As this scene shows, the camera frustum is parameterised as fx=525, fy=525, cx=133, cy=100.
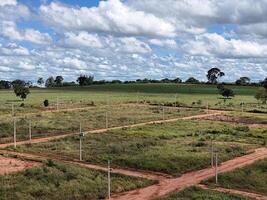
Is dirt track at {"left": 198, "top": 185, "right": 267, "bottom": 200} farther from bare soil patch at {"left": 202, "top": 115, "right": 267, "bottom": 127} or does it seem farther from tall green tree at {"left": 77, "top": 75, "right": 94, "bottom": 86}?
tall green tree at {"left": 77, "top": 75, "right": 94, "bottom": 86}

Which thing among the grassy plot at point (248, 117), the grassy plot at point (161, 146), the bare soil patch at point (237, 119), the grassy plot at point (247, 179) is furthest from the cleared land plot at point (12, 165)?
the grassy plot at point (248, 117)

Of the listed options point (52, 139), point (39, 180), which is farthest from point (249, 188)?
point (52, 139)

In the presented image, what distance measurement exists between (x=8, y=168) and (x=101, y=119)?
88.6 ft

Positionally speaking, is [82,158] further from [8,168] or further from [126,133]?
[126,133]

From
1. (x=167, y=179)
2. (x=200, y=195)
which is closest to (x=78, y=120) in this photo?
(x=167, y=179)

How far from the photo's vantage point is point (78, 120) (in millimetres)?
52500

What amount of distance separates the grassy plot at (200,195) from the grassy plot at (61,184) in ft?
7.66

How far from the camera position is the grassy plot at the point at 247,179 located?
24.5 metres

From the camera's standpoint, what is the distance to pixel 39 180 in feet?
78.2

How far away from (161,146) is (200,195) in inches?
523

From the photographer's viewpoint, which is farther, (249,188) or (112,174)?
(112,174)

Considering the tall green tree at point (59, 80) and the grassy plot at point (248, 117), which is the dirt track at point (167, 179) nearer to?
the grassy plot at point (248, 117)

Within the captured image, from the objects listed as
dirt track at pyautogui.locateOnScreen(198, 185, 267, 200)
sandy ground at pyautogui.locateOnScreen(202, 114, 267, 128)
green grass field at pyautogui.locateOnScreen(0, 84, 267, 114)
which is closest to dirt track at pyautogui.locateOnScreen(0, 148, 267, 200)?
dirt track at pyautogui.locateOnScreen(198, 185, 267, 200)

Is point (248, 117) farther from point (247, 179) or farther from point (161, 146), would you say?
point (247, 179)
